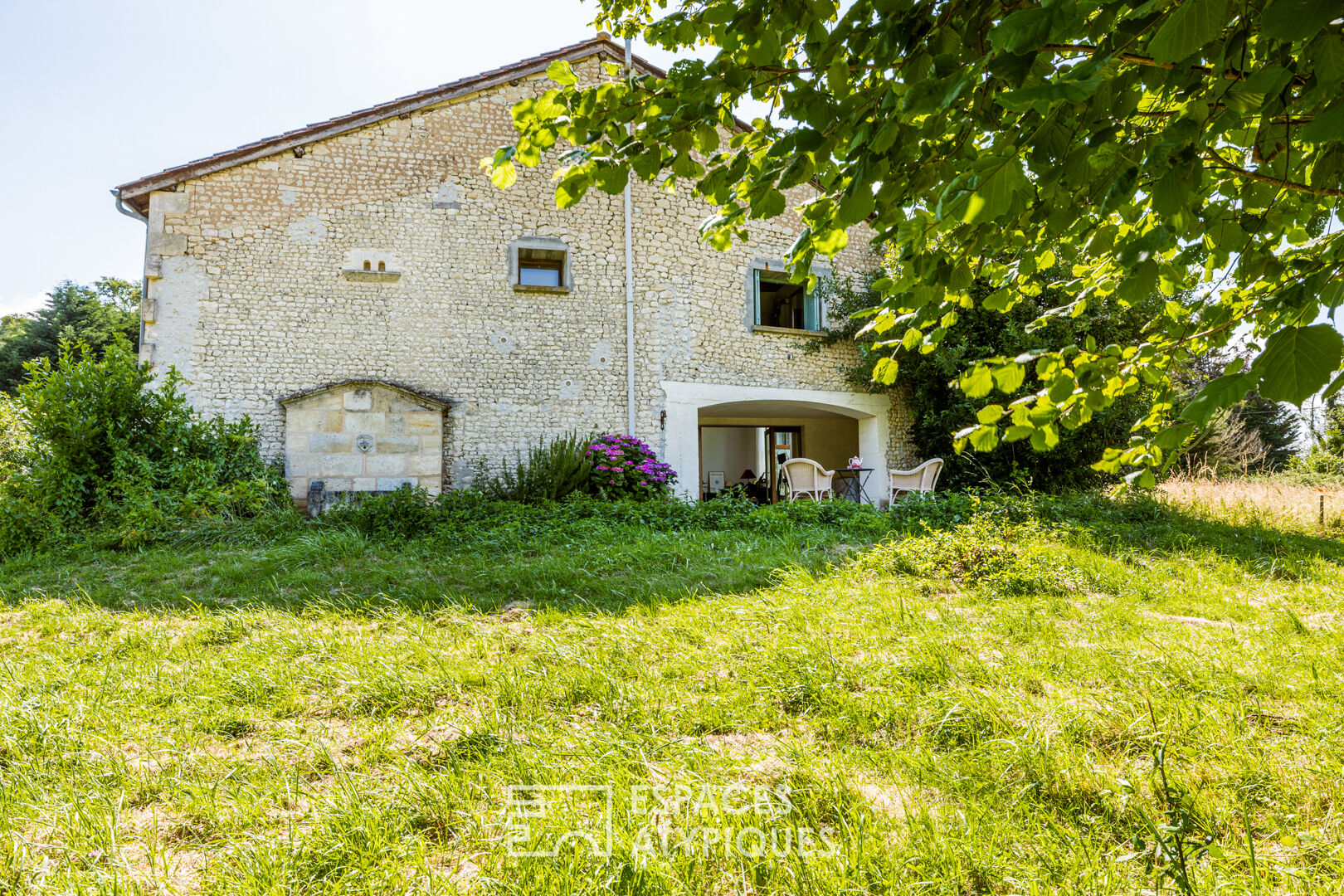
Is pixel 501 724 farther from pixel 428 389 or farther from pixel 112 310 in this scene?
pixel 112 310

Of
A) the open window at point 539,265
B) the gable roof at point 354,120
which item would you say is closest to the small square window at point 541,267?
the open window at point 539,265

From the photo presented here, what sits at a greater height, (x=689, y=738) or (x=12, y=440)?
(x=12, y=440)

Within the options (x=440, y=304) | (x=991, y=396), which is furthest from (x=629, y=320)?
(x=991, y=396)

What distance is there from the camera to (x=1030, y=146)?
1.07 metres

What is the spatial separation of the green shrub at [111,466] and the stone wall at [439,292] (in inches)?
43.9

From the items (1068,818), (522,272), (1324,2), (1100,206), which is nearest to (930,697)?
(1068,818)

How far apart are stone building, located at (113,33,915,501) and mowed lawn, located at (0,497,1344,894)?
455 cm

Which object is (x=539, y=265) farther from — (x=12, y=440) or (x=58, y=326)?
(x=58, y=326)

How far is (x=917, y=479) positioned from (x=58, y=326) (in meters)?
26.9

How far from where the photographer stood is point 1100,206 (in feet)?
3.72

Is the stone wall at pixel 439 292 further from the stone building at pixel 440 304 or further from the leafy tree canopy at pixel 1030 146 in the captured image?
the leafy tree canopy at pixel 1030 146

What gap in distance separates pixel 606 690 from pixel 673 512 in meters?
4.81

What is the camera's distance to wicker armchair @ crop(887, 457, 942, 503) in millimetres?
8602

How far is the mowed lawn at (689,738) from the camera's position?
125 centimetres
